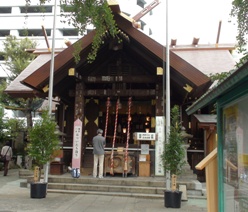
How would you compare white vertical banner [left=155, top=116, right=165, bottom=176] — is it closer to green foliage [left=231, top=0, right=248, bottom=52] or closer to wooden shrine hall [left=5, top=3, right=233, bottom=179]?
wooden shrine hall [left=5, top=3, right=233, bottom=179]

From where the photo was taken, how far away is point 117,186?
10609mm

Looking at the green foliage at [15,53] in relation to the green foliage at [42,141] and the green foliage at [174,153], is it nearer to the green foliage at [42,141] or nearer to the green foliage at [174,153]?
the green foliage at [42,141]

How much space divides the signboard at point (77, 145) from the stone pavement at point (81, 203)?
186 cm

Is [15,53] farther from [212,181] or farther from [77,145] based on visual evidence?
[212,181]

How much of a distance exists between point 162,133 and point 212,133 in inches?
102

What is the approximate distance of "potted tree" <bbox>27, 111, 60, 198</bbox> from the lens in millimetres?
9328

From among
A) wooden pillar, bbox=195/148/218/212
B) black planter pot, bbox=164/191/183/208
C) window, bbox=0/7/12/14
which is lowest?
black planter pot, bbox=164/191/183/208

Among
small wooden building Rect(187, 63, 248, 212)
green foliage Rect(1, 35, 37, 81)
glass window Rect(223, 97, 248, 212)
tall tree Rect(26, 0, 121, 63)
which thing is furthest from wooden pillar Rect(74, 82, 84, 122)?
green foliage Rect(1, 35, 37, 81)

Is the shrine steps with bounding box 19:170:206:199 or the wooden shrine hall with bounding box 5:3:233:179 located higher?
the wooden shrine hall with bounding box 5:3:233:179

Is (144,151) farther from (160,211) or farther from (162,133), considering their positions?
(160,211)

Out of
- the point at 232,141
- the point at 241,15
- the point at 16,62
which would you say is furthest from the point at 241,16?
the point at 16,62

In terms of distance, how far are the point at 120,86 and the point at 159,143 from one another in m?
2.82

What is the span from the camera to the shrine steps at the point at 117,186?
1023 cm

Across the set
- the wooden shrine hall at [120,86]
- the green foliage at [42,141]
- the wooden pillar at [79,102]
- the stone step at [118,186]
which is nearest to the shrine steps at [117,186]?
the stone step at [118,186]
